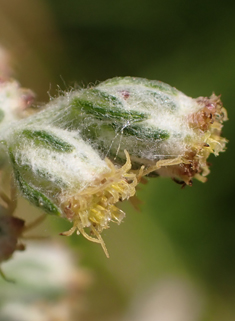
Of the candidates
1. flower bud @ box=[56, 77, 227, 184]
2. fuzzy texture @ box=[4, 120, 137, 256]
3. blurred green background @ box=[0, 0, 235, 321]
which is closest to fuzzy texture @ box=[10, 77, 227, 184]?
flower bud @ box=[56, 77, 227, 184]

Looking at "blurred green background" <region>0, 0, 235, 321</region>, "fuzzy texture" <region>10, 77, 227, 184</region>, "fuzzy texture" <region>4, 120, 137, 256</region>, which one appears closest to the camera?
"fuzzy texture" <region>4, 120, 137, 256</region>

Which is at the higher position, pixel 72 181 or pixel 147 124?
pixel 147 124

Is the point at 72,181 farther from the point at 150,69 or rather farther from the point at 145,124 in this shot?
the point at 150,69

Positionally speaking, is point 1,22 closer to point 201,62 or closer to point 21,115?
point 201,62

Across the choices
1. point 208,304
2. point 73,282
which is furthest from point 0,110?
point 208,304

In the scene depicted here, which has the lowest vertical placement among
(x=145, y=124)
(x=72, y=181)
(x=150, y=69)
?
(x=72, y=181)

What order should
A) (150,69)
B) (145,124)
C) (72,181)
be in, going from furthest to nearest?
(150,69)
(145,124)
(72,181)

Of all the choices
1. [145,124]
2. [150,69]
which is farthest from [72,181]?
[150,69]

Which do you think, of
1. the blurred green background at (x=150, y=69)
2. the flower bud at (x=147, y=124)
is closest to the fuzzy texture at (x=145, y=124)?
the flower bud at (x=147, y=124)

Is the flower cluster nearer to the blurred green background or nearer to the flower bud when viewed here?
the flower bud
